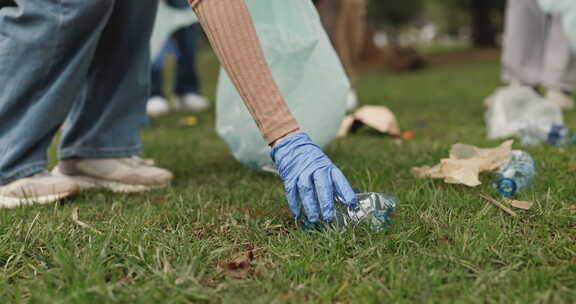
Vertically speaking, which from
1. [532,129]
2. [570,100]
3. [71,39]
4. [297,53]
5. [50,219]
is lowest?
[570,100]

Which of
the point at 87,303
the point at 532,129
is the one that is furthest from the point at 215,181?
the point at 532,129

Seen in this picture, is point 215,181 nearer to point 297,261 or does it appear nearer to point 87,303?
point 297,261

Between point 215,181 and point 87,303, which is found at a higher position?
point 87,303

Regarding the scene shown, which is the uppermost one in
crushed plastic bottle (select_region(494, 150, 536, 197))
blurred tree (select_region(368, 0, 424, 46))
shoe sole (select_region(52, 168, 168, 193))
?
crushed plastic bottle (select_region(494, 150, 536, 197))

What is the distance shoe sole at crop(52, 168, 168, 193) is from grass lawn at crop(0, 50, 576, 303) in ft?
0.24

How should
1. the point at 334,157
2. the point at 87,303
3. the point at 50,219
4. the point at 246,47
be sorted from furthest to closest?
the point at 334,157
the point at 50,219
the point at 246,47
the point at 87,303

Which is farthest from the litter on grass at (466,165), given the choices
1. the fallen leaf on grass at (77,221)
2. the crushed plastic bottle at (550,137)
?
the fallen leaf on grass at (77,221)

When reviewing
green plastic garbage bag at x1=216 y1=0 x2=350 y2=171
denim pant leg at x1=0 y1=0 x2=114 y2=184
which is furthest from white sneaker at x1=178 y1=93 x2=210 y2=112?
denim pant leg at x1=0 y1=0 x2=114 y2=184

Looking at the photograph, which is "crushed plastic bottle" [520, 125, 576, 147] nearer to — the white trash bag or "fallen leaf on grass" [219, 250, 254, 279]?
the white trash bag

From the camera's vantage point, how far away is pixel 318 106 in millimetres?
2207

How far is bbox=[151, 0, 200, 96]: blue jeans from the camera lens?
520 cm

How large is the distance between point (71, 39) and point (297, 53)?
773 millimetres

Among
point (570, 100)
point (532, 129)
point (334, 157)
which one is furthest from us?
point (570, 100)

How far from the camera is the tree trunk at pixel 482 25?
16.4 metres
